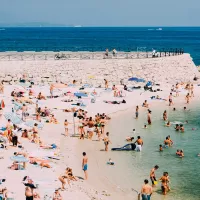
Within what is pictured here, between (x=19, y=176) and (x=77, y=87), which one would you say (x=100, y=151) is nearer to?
(x=19, y=176)

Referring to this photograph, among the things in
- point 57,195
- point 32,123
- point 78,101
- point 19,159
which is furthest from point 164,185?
point 78,101

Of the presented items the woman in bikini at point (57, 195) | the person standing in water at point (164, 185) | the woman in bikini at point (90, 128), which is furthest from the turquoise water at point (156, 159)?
the woman in bikini at point (57, 195)

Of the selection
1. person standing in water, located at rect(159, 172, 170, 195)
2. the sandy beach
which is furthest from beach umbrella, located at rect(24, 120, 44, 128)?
person standing in water, located at rect(159, 172, 170, 195)

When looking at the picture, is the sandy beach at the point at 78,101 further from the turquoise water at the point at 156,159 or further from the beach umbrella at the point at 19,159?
the beach umbrella at the point at 19,159

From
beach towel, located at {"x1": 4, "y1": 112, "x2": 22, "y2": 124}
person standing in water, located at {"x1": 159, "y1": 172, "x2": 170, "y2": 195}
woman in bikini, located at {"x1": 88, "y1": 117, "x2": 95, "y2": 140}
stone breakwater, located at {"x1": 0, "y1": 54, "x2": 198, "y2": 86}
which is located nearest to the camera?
person standing in water, located at {"x1": 159, "y1": 172, "x2": 170, "y2": 195}

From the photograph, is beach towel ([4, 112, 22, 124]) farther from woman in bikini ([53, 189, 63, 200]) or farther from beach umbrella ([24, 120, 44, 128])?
woman in bikini ([53, 189, 63, 200])

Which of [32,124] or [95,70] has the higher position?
[95,70]

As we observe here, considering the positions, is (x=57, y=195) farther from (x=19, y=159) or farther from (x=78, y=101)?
(x=78, y=101)
